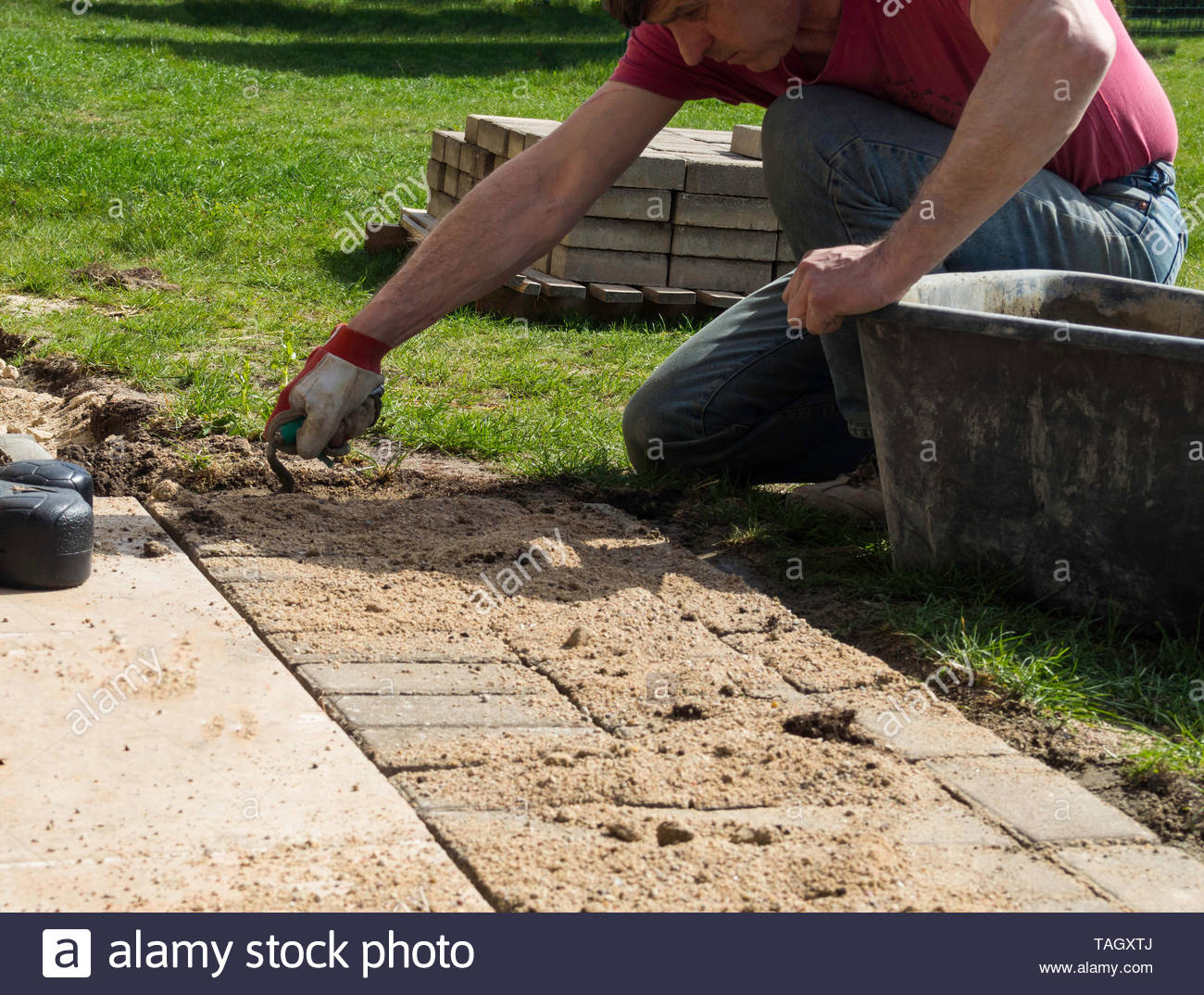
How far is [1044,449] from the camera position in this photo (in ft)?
8.65

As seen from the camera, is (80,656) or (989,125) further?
(989,125)

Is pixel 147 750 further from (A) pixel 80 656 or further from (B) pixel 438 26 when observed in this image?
(B) pixel 438 26

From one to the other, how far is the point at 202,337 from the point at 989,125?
124 inches

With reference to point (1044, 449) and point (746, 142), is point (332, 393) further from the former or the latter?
point (746, 142)

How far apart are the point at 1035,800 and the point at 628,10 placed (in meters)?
1.79

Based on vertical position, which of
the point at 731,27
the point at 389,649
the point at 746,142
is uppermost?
the point at 731,27

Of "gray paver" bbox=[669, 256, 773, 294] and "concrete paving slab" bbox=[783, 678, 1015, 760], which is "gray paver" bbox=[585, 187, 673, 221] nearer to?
"gray paver" bbox=[669, 256, 773, 294]

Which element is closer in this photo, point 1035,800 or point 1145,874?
point 1145,874

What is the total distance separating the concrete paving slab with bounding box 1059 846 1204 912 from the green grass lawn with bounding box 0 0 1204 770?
11.5 inches

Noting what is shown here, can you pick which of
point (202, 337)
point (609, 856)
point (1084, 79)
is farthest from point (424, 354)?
point (609, 856)

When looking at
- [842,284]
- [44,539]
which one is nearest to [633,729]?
[842,284]

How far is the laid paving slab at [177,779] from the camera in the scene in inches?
67.7

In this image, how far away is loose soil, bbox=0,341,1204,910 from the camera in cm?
181

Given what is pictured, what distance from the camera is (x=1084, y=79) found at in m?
2.53
